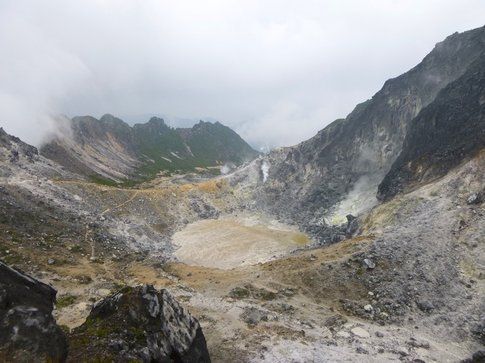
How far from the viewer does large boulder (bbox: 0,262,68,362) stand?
1666cm

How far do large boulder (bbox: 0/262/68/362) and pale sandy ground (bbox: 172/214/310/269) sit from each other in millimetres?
41258

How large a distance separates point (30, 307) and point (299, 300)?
25.0 m

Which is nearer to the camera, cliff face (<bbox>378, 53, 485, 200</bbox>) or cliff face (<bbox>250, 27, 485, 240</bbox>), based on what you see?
cliff face (<bbox>378, 53, 485, 200</bbox>)

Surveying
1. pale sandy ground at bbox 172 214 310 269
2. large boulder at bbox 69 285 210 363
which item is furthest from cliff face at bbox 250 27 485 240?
large boulder at bbox 69 285 210 363

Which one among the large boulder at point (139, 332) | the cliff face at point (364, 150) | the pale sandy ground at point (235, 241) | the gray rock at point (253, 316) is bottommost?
the gray rock at point (253, 316)

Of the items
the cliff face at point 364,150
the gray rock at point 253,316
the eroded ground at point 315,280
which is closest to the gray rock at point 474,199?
the eroded ground at point 315,280

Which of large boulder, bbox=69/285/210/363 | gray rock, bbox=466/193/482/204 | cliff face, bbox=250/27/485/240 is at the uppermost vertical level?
cliff face, bbox=250/27/485/240

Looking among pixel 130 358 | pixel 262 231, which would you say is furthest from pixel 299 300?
pixel 262 231

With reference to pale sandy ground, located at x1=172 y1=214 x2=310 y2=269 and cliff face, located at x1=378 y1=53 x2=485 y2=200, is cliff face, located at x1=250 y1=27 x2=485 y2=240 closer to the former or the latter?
pale sandy ground, located at x1=172 y1=214 x2=310 y2=269

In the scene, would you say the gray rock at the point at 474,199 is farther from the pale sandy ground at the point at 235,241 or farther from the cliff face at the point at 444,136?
the pale sandy ground at the point at 235,241

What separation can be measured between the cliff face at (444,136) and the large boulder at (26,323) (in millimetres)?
55297

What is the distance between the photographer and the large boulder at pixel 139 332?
1998 cm

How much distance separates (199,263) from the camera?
62.2 m

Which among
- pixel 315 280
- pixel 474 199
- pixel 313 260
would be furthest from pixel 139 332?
pixel 474 199
